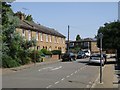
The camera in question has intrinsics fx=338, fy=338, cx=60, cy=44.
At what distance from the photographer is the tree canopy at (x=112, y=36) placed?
4600 cm

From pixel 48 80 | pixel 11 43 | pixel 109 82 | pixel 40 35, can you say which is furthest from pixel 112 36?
pixel 109 82

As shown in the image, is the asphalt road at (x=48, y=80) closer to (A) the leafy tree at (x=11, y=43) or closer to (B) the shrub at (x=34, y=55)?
(A) the leafy tree at (x=11, y=43)

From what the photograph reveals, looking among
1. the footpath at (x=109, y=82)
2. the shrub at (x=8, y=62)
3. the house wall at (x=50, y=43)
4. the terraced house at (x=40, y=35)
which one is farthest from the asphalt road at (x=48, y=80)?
the house wall at (x=50, y=43)

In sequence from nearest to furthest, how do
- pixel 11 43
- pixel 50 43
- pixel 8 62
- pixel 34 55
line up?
pixel 8 62 → pixel 11 43 → pixel 34 55 → pixel 50 43

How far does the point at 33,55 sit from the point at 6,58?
11053 millimetres

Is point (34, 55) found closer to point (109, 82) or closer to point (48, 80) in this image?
point (48, 80)

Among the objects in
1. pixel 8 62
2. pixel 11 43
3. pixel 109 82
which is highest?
pixel 11 43

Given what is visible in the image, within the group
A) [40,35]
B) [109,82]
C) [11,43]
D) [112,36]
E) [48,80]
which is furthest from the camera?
[40,35]

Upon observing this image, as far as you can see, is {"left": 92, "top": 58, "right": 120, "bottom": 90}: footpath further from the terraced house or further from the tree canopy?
the terraced house

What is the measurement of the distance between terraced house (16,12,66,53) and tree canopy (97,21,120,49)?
1308 cm

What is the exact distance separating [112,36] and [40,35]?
2318cm

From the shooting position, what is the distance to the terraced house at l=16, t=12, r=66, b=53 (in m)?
59.5

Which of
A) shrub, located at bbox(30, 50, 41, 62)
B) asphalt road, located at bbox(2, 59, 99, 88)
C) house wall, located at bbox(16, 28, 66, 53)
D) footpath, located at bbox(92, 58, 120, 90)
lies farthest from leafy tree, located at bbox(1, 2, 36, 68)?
house wall, located at bbox(16, 28, 66, 53)

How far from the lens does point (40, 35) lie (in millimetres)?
67688
